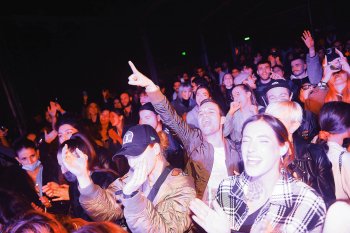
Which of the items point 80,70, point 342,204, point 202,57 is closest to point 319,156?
point 342,204

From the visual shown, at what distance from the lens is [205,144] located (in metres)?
3.07

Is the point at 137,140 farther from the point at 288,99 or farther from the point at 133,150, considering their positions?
the point at 288,99

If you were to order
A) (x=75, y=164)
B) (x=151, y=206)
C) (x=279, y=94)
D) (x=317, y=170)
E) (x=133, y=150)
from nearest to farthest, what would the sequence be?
(x=151, y=206), (x=75, y=164), (x=133, y=150), (x=317, y=170), (x=279, y=94)

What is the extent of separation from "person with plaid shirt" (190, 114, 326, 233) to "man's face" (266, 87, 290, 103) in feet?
A: 5.23

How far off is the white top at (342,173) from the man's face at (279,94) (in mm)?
1253

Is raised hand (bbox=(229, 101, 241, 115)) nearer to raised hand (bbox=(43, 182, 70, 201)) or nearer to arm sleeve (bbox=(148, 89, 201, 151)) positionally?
arm sleeve (bbox=(148, 89, 201, 151))

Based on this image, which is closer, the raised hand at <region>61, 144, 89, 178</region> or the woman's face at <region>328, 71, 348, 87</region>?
the raised hand at <region>61, 144, 89, 178</region>

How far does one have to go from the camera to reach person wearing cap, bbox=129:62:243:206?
9.57 feet

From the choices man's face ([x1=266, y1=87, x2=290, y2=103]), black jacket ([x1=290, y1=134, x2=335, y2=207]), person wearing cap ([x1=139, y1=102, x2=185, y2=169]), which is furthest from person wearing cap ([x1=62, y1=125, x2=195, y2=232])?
man's face ([x1=266, y1=87, x2=290, y2=103])

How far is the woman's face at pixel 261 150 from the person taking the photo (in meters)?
1.98

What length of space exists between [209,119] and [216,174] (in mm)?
545

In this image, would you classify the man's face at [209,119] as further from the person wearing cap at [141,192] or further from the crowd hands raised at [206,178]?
the person wearing cap at [141,192]

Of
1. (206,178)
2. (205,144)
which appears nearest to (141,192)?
(206,178)

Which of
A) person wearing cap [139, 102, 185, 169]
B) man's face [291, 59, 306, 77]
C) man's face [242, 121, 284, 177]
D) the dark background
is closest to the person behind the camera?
man's face [242, 121, 284, 177]
